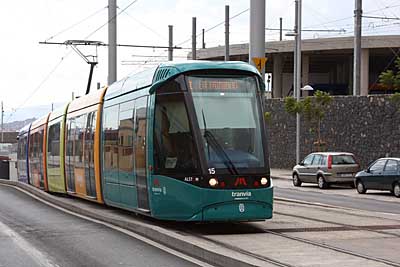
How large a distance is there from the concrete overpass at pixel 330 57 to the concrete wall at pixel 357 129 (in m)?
14.4

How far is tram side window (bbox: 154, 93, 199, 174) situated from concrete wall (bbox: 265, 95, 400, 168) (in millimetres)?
25654

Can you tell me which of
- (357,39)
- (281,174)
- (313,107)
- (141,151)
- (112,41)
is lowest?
(281,174)

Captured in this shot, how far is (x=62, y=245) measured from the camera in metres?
13.4

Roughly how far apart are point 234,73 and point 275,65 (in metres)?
58.4

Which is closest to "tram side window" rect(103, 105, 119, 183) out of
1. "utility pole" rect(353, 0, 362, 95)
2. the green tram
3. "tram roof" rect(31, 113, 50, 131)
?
the green tram

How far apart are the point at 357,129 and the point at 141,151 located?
2802 centimetres

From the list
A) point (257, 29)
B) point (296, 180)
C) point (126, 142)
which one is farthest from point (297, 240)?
point (296, 180)

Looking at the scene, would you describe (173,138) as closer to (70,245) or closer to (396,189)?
(70,245)

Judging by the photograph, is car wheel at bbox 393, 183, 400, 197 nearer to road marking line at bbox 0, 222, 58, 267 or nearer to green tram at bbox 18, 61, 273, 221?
green tram at bbox 18, 61, 273, 221

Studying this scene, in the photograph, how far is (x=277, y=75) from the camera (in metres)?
73.0

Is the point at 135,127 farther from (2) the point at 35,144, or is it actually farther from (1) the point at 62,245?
(2) the point at 35,144

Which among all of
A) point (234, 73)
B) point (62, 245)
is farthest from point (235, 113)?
point (62, 245)

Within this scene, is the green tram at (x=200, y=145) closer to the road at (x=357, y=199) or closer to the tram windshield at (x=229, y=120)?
the tram windshield at (x=229, y=120)

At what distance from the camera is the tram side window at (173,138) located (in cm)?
1355
